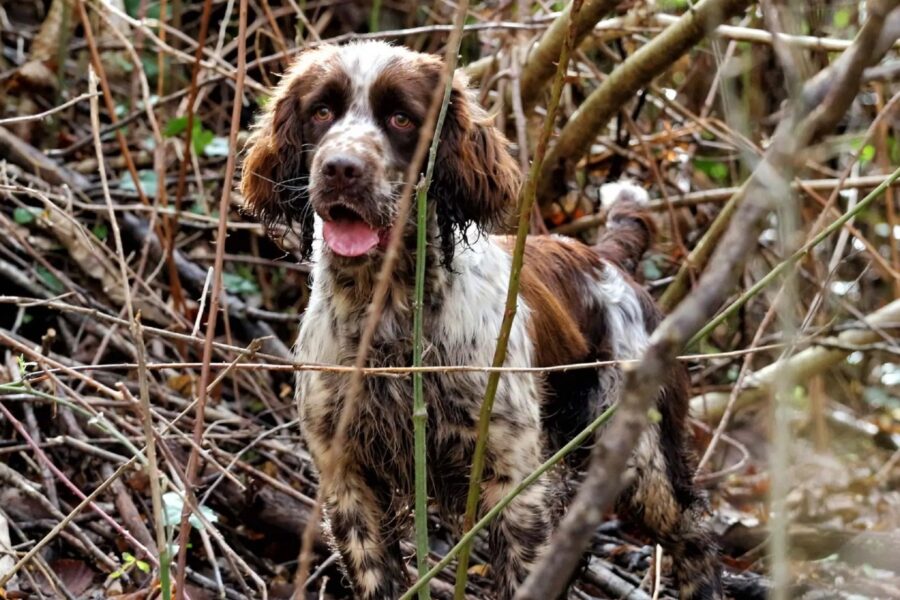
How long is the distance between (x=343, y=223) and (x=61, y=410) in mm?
1680

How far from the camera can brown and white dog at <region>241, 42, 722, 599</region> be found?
350 cm

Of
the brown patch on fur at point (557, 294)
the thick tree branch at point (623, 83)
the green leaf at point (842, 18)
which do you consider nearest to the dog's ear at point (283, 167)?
the brown patch on fur at point (557, 294)

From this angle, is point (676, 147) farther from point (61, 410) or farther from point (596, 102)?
point (61, 410)

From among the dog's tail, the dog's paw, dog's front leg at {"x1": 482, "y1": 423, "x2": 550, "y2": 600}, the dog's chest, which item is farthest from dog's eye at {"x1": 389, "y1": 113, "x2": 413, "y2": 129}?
the dog's paw

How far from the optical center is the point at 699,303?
113 cm

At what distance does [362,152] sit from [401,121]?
26 centimetres

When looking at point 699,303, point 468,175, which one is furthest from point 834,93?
point 468,175

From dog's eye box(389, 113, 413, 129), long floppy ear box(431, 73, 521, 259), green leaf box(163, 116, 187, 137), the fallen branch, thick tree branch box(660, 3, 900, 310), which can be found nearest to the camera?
thick tree branch box(660, 3, 900, 310)

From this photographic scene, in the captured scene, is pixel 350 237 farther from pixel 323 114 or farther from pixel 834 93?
pixel 834 93

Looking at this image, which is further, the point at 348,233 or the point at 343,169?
the point at 348,233

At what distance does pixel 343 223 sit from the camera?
3.48 m

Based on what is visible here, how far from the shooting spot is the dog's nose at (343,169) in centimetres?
330

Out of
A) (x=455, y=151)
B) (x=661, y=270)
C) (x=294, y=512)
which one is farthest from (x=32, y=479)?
→ (x=661, y=270)

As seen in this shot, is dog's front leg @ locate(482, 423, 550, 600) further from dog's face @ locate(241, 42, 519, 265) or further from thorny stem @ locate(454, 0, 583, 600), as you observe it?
thorny stem @ locate(454, 0, 583, 600)
